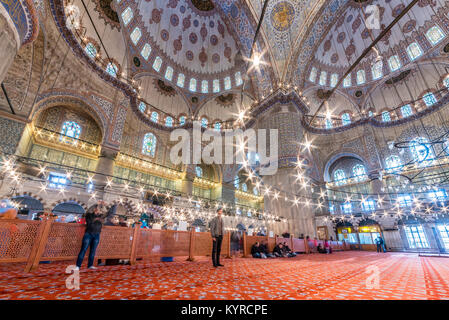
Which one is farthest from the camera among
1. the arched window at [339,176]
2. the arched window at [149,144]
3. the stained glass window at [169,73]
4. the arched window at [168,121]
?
the arched window at [339,176]

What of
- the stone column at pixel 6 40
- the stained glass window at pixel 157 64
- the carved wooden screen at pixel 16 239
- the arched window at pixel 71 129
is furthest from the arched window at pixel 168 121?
the carved wooden screen at pixel 16 239

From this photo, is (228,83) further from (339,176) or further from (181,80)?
(339,176)

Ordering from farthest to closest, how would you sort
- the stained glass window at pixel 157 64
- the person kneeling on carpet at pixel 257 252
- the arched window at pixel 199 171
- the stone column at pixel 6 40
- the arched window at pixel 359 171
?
the arched window at pixel 199 171 < the arched window at pixel 359 171 < the stained glass window at pixel 157 64 < the person kneeling on carpet at pixel 257 252 < the stone column at pixel 6 40

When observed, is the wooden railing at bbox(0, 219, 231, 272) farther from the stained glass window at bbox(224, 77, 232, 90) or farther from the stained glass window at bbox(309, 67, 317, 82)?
the stained glass window at bbox(309, 67, 317, 82)

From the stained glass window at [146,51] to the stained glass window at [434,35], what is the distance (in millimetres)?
19309

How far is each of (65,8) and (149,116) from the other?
7597mm

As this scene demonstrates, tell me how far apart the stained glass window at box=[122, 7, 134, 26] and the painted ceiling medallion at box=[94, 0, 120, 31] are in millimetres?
434

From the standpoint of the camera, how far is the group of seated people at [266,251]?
6.75 m

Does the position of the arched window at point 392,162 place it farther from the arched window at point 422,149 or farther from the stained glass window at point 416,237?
the stained glass window at point 416,237

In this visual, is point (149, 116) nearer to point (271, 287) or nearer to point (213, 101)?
point (213, 101)

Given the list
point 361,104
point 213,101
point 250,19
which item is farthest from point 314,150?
point 250,19

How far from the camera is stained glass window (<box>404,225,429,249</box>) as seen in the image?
13414 millimetres

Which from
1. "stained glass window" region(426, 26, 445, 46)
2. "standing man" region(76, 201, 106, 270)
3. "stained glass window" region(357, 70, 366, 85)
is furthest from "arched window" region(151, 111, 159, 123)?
"stained glass window" region(426, 26, 445, 46)

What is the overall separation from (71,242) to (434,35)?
21.4 meters
